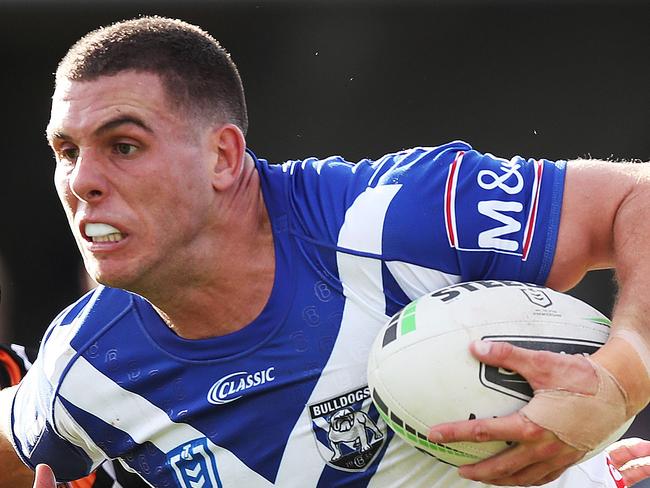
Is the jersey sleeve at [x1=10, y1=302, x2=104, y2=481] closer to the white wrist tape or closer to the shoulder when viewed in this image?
the shoulder

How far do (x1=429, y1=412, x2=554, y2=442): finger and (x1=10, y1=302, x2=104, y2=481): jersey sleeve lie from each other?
4.32 feet

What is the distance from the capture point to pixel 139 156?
301cm

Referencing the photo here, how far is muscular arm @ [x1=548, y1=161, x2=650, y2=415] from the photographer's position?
2758 mm

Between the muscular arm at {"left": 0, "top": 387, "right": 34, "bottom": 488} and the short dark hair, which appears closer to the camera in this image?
the short dark hair

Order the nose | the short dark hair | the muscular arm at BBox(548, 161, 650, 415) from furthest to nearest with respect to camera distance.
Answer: the short dark hair → the nose → the muscular arm at BBox(548, 161, 650, 415)

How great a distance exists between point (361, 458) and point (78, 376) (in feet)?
2.99

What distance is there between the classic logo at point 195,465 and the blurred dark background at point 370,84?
4025 millimetres

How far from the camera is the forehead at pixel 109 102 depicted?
2.99 metres

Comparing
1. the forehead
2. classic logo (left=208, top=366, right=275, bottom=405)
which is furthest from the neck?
the forehead

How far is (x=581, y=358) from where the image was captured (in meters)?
2.58

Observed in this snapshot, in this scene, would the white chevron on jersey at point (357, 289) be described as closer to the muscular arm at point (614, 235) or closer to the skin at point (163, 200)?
the skin at point (163, 200)

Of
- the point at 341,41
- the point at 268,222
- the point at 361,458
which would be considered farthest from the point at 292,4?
the point at 361,458

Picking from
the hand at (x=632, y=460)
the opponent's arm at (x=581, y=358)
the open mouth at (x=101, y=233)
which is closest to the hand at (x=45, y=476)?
the open mouth at (x=101, y=233)

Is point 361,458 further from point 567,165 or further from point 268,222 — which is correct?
point 567,165
